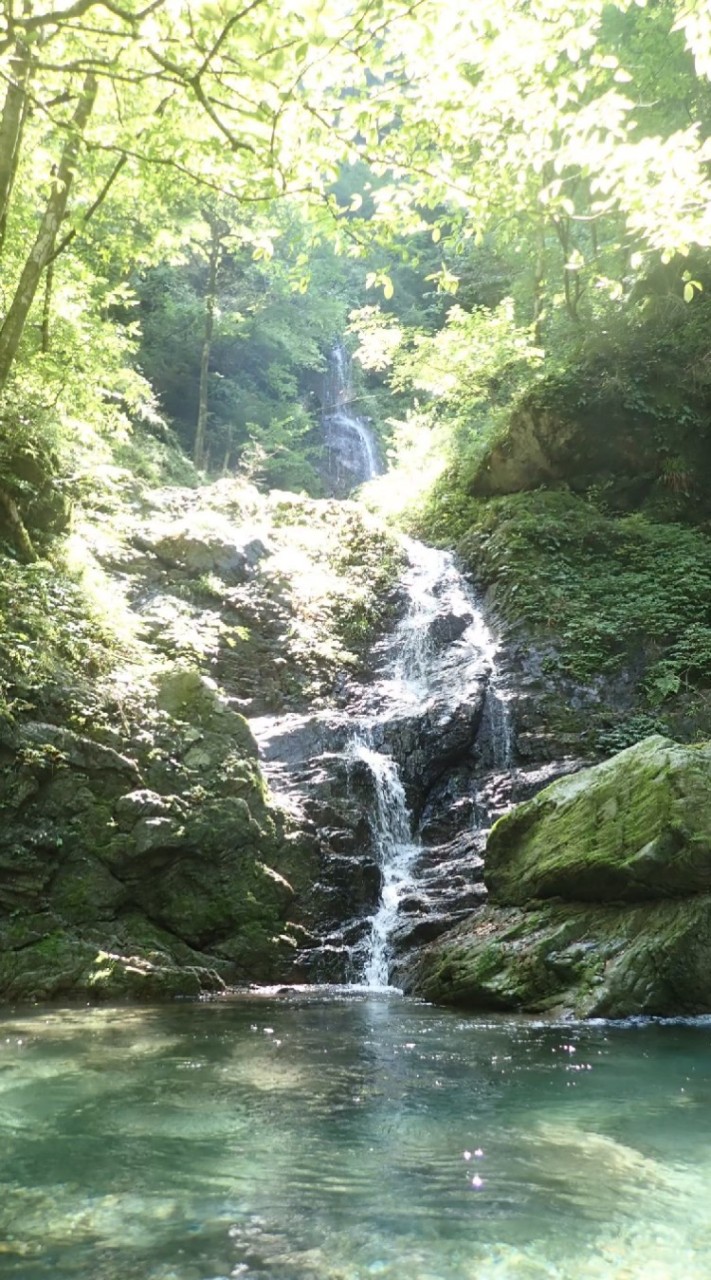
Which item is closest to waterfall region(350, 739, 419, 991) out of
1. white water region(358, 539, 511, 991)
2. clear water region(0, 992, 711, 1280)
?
white water region(358, 539, 511, 991)

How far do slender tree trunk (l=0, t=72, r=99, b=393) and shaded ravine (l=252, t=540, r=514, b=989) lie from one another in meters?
5.70

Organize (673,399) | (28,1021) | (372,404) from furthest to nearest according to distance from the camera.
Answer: (372,404), (673,399), (28,1021)

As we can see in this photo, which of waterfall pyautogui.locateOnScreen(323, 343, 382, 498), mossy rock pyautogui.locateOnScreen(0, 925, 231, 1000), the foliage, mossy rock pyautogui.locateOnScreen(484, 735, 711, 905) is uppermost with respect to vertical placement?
waterfall pyautogui.locateOnScreen(323, 343, 382, 498)

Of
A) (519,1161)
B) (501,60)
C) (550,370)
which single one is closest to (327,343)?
(550,370)

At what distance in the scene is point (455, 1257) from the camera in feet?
7.90

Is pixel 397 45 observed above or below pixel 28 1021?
above

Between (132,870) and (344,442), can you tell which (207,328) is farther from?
(132,870)

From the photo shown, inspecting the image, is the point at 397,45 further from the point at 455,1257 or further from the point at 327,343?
the point at 327,343

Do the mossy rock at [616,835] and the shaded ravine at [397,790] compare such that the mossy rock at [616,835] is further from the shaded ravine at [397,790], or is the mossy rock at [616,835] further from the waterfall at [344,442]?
the waterfall at [344,442]

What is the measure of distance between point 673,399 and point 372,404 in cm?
1844

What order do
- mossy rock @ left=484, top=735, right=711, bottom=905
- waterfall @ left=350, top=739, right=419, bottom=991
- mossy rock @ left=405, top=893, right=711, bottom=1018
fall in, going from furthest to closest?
waterfall @ left=350, top=739, right=419, bottom=991, mossy rock @ left=484, top=735, right=711, bottom=905, mossy rock @ left=405, top=893, right=711, bottom=1018

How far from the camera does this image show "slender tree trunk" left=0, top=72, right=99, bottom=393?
7438mm

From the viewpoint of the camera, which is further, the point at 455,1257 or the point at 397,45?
the point at 397,45

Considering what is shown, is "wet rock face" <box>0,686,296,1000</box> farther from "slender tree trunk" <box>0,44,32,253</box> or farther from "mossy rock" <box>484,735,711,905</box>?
"slender tree trunk" <box>0,44,32,253</box>
